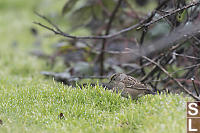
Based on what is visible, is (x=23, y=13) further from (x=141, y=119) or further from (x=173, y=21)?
(x=141, y=119)

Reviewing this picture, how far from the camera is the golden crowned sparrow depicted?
3.54 m

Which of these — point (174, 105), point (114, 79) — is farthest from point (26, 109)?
point (174, 105)

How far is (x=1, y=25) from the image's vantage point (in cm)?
1169

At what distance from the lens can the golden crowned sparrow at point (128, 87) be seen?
3.54 metres

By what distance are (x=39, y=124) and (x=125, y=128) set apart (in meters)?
0.91
